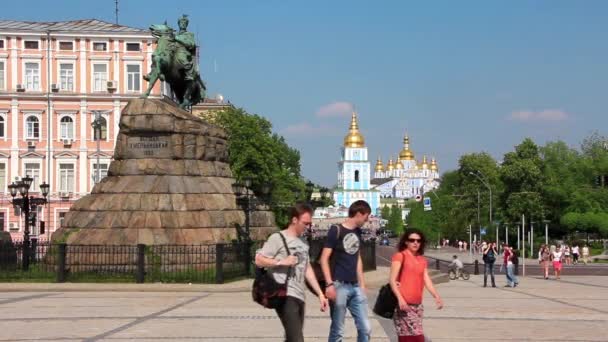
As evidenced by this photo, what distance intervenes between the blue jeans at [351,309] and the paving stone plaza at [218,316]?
2.93 metres

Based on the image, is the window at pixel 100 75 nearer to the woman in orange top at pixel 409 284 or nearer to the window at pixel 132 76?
the window at pixel 132 76

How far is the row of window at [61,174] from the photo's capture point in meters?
69.5

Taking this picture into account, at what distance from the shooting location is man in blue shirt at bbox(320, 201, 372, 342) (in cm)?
1058

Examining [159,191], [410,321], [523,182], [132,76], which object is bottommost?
[410,321]

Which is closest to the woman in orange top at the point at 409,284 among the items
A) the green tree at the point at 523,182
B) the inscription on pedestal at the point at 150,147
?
the inscription on pedestal at the point at 150,147

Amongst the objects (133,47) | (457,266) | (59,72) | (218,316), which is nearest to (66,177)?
(59,72)

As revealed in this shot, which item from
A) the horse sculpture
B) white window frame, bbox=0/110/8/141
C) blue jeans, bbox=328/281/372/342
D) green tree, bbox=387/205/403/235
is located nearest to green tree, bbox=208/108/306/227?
white window frame, bbox=0/110/8/141

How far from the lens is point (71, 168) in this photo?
7025 centimetres

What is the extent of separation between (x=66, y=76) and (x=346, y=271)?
208 feet

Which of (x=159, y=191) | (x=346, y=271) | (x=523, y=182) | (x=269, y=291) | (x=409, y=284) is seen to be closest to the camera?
(x=269, y=291)

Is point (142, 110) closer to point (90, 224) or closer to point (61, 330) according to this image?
point (90, 224)

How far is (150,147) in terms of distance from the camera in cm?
2806

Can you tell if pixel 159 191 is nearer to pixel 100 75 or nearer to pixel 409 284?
pixel 409 284

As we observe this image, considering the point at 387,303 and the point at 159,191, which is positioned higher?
the point at 159,191
